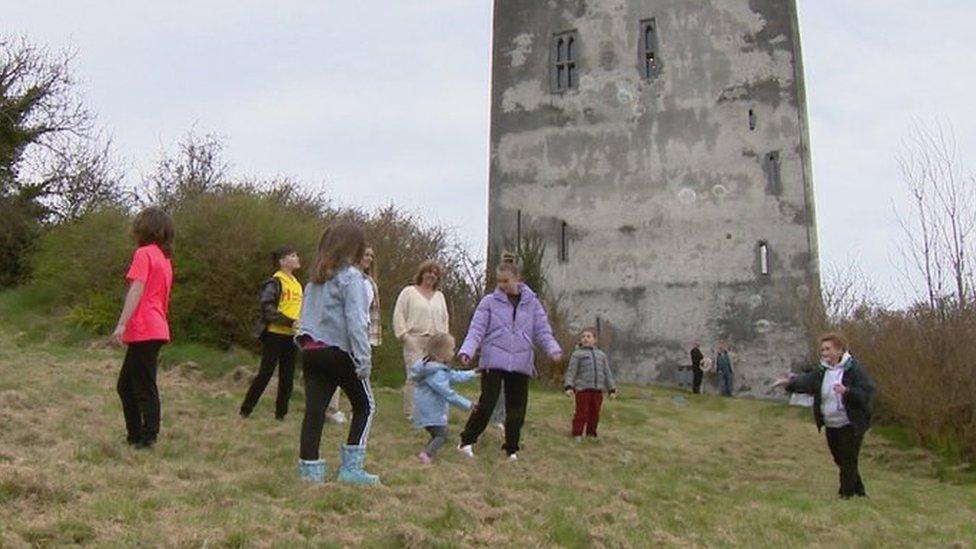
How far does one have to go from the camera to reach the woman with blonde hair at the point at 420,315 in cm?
1161

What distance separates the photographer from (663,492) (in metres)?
9.30

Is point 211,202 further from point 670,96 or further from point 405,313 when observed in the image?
point 670,96

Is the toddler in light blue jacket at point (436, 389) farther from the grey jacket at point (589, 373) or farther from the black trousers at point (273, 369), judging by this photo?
the grey jacket at point (589, 373)

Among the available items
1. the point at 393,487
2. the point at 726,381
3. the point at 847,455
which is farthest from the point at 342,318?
the point at 726,381

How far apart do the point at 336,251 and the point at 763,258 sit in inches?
992

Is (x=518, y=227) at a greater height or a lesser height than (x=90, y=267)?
greater

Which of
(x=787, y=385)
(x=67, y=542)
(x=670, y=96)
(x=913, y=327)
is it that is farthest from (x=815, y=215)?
(x=67, y=542)

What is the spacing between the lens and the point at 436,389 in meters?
9.95

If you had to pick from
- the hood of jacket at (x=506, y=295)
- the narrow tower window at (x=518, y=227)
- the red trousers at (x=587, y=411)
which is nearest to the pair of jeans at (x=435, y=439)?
the hood of jacket at (x=506, y=295)

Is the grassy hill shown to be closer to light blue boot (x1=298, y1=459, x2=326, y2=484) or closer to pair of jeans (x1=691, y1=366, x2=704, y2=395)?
light blue boot (x1=298, y1=459, x2=326, y2=484)

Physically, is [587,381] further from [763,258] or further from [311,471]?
[763,258]

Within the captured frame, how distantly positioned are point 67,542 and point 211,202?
12943mm

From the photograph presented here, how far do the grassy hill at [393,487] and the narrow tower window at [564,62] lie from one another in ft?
66.2

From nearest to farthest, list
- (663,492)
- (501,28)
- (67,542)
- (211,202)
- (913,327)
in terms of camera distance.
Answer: (67,542) < (663,492) < (913,327) < (211,202) < (501,28)
